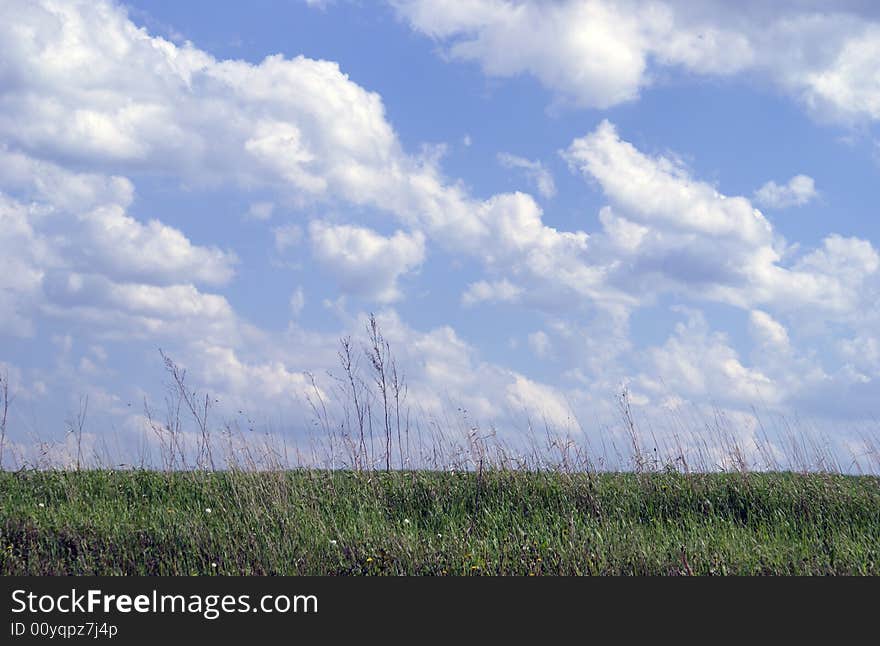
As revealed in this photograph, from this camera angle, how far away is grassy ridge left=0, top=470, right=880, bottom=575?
31.4ft

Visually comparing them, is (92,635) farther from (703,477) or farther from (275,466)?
(703,477)

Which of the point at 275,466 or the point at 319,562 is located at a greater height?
the point at 275,466

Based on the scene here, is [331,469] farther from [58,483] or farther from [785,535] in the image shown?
[785,535]

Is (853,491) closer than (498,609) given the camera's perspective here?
No

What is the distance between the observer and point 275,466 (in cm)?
1341

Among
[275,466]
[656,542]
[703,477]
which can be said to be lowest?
[656,542]

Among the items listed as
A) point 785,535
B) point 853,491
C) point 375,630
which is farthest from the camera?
point 853,491

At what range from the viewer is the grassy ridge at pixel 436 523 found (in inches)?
377

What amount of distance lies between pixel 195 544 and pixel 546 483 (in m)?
5.47

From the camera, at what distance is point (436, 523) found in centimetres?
1166

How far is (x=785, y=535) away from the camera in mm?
11094

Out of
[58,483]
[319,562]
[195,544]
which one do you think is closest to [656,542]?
[319,562]

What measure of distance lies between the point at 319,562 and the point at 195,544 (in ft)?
6.01

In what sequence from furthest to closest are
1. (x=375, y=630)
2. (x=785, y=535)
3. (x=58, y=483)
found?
(x=58, y=483), (x=785, y=535), (x=375, y=630)
